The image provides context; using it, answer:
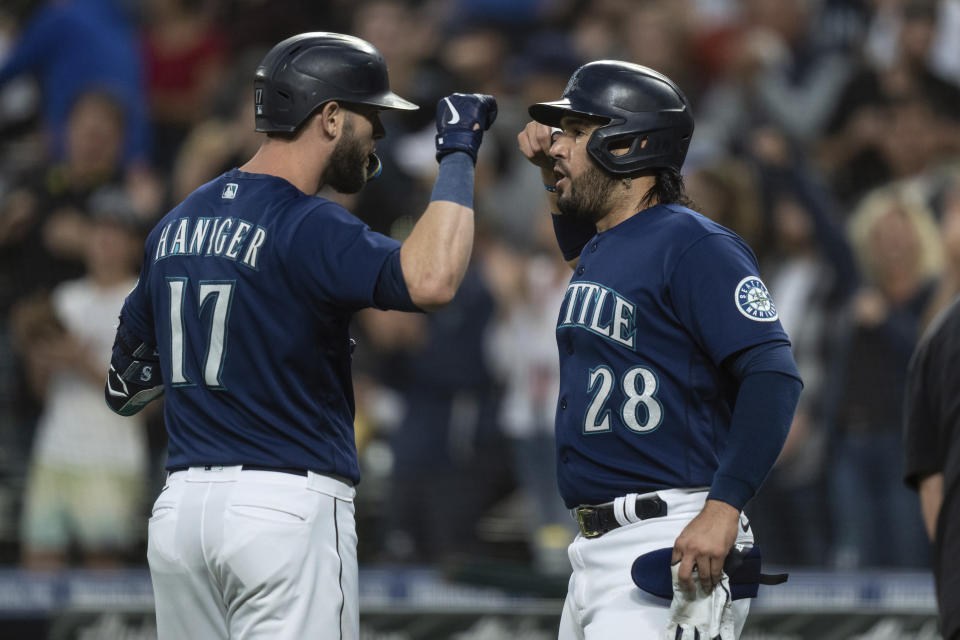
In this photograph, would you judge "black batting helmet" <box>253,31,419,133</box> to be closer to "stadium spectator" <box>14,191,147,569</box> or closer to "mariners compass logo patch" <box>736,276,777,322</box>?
"mariners compass logo patch" <box>736,276,777,322</box>

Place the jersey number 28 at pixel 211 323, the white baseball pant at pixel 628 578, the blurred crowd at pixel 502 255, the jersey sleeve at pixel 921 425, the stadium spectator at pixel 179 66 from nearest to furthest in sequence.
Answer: the white baseball pant at pixel 628 578 < the jersey number 28 at pixel 211 323 < the jersey sleeve at pixel 921 425 < the blurred crowd at pixel 502 255 < the stadium spectator at pixel 179 66

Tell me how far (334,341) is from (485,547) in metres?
3.59

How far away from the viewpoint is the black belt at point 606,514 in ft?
10.9

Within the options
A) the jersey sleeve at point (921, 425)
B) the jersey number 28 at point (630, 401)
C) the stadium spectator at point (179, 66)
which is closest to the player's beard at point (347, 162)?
the jersey number 28 at point (630, 401)

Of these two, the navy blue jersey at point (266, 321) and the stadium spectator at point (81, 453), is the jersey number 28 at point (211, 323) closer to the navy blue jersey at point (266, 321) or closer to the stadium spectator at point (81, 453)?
the navy blue jersey at point (266, 321)

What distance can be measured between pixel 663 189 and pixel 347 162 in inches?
34.7

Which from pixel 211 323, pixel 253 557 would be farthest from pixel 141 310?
pixel 253 557

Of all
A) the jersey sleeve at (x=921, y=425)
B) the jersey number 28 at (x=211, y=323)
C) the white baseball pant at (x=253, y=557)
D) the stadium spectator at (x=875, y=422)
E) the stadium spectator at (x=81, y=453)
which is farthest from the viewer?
the stadium spectator at (x=81, y=453)

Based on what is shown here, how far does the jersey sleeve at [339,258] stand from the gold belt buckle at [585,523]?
766 mm

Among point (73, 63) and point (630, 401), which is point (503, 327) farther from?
point (630, 401)

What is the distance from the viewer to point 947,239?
6.41 metres

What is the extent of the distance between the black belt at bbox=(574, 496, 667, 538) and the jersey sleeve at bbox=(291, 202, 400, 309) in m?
0.78

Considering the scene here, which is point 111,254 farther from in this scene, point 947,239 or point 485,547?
point 947,239

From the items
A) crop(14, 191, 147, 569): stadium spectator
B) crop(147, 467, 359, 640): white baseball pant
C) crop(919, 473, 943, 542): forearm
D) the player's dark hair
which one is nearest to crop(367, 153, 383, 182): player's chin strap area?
the player's dark hair
